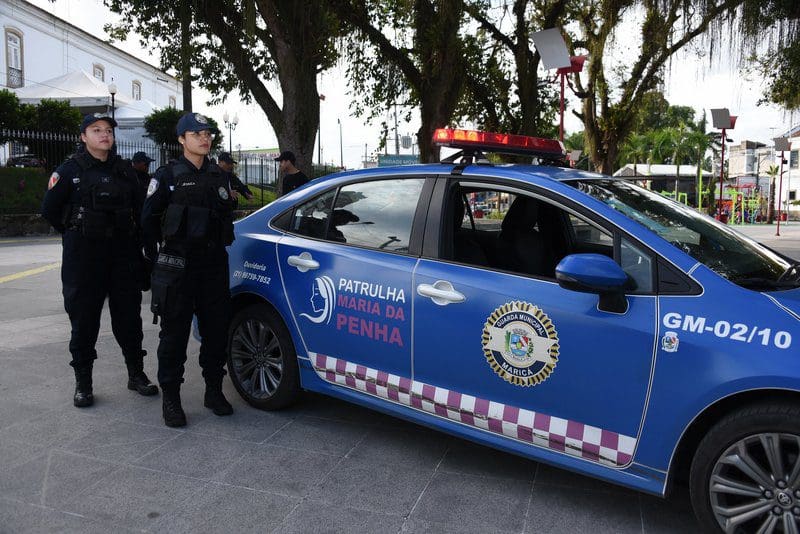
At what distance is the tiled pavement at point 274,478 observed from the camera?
281 centimetres

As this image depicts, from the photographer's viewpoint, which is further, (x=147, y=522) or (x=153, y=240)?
(x=153, y=240)

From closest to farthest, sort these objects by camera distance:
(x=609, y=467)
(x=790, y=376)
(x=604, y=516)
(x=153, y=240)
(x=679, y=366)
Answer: (x=790, y=376) < (x=679, y=366) < (x=609, y=467) < (x=604, y=516) < (x=153, y=240)

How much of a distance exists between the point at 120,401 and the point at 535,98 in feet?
32.5

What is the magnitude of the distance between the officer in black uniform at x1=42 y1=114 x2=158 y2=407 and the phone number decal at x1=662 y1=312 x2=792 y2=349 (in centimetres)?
333

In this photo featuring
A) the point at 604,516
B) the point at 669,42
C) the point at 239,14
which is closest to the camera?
the point at 604,516

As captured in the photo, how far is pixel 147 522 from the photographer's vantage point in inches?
110

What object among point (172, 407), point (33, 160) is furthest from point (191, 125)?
point (33, 160)

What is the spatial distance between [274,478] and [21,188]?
18.3 meters

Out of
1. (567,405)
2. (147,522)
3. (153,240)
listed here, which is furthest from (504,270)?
(153,240)

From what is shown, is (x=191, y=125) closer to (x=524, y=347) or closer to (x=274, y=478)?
(x=274, y=478)

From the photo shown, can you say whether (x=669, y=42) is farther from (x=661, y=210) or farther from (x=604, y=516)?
(x=604, y=516)

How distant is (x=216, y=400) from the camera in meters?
4.10

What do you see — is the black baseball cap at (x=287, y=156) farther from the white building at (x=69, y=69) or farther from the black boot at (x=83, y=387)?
the white building at (x=69, y=69)

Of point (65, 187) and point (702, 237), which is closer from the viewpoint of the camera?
point (702, 237)
